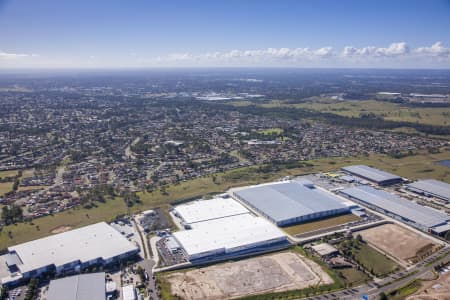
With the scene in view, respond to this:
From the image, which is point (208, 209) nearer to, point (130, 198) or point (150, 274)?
point (130, 198)

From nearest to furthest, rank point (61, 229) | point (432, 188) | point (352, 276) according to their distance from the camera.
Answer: point (352, 276)
point (61, 229)
point (432, 188)

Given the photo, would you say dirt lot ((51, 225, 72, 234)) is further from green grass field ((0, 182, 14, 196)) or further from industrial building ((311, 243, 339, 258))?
industrial building ((311, 243, 339, 258))

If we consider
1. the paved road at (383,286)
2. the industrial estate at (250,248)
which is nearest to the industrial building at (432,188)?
the industrial estate at (250,248)

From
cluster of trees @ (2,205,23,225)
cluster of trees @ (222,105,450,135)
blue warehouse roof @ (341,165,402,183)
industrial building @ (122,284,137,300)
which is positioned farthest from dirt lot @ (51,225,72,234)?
cluster of trees @ (222,105,450,135)

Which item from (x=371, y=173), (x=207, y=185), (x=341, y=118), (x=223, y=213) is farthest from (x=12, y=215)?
(x=341, y=118)

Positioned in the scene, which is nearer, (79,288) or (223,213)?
(79,288)

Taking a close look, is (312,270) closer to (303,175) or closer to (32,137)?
(303,175)
